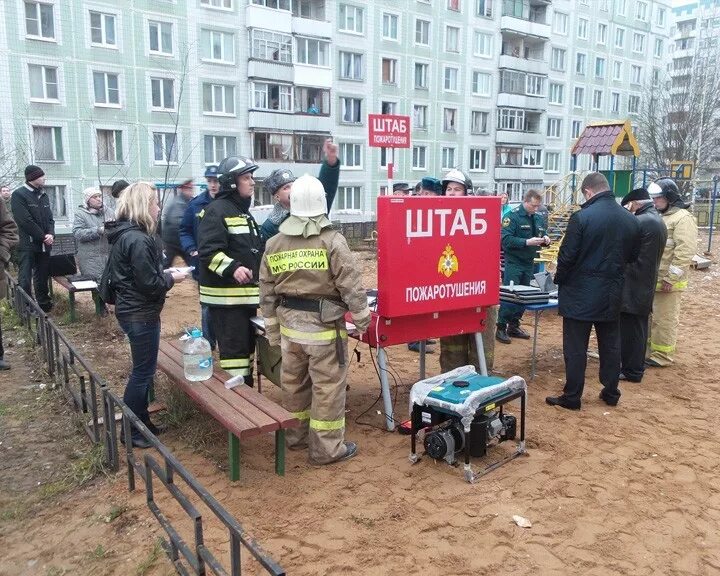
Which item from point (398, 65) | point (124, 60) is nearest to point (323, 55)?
point (398, 65)

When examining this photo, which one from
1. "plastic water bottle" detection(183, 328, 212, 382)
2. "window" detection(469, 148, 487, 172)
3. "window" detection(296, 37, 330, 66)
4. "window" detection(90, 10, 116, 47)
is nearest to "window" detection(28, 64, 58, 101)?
"window" detection(90, 10, 116, 47)

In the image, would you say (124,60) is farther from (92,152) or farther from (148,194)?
(148,194)

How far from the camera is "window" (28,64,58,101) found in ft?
84.6

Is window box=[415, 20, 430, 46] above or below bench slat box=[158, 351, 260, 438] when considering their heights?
above

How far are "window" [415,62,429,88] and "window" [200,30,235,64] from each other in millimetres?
12028

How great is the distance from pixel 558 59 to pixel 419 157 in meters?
16.5

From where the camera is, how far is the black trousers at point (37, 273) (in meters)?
7.97

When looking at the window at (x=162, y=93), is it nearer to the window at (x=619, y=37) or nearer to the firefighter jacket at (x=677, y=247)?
the firefighter jacket at (x=677, y=247)

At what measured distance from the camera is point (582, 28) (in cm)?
4697

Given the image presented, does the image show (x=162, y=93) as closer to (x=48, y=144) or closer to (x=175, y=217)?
(x=48, y=144)

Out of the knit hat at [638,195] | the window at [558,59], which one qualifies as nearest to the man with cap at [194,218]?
the knit hat at [638,195]

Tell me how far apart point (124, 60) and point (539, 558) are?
29.6m

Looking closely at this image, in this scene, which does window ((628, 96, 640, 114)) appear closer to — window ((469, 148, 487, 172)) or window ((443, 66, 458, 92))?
window ((469, 148, 487, 172))

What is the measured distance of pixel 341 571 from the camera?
9.85 ft
